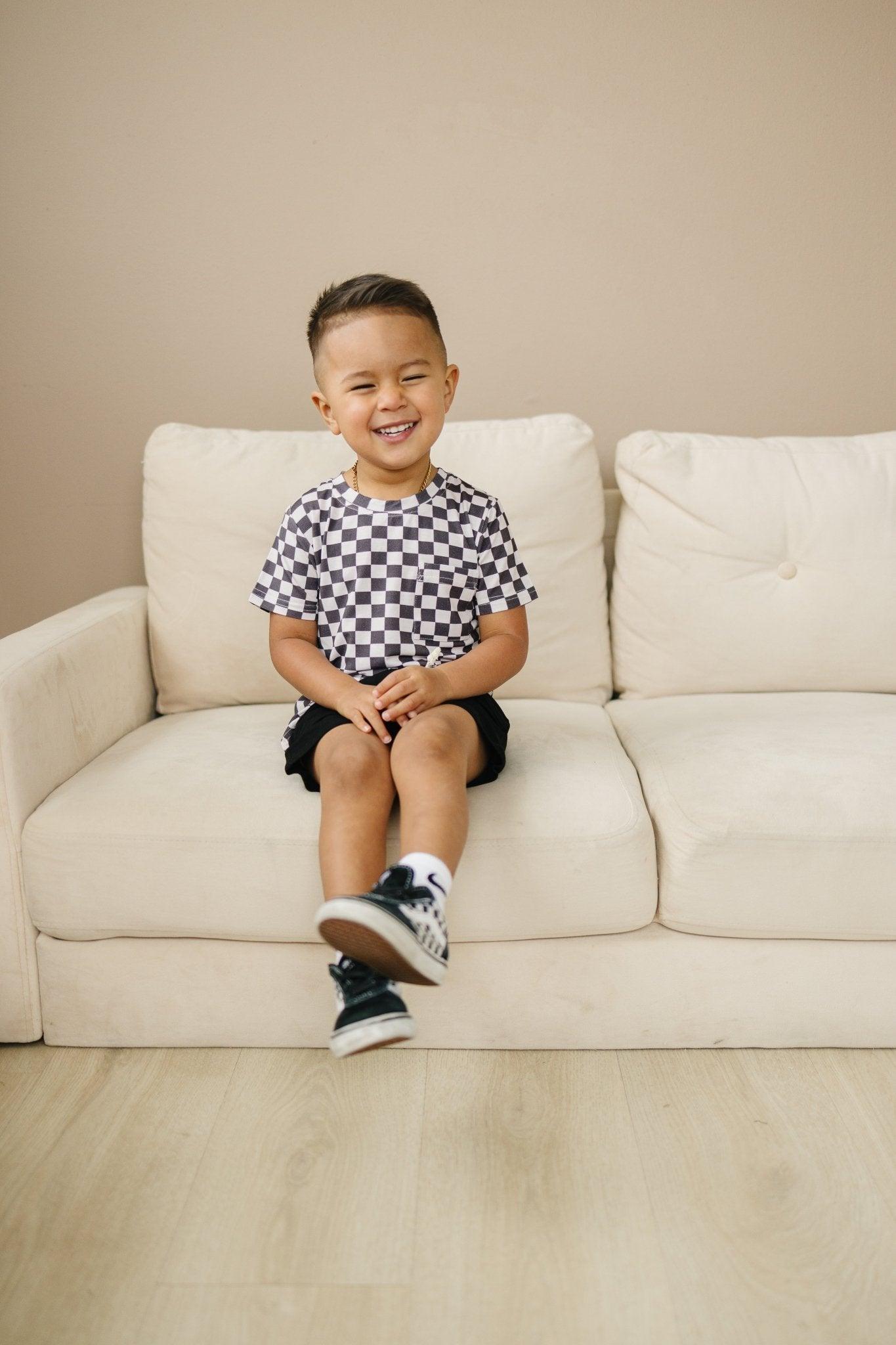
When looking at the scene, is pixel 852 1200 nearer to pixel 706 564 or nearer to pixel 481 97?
pixel 706 564

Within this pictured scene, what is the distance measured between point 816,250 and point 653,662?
95cm

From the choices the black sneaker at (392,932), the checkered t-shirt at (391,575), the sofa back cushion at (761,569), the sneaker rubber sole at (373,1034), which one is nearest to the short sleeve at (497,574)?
the checkered t-shirt at (391,575)

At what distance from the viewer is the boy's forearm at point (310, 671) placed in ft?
4.67

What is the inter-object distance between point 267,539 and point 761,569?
2.89 ft

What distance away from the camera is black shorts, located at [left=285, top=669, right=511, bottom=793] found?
1397 millimetres

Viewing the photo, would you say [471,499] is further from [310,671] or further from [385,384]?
[310,671]

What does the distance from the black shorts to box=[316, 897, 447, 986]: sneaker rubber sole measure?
39 centimetres

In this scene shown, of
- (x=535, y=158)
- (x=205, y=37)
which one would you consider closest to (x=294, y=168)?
(x=205, y=37)

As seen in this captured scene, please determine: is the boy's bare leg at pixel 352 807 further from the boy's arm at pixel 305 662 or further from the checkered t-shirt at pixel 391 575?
the checkered t-shirt at pixel 391 575

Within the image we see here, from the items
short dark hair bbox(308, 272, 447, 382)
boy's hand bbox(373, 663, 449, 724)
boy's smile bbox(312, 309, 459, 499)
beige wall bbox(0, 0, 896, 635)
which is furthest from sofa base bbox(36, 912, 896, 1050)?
beige wall bbox(0, 0, 896, 635)

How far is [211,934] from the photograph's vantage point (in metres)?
1.36

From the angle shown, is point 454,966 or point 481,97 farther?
point 481,97

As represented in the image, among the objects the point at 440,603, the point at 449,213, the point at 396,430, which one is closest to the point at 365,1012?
the point at 440,603

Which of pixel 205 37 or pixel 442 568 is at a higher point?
pixel 205 37
